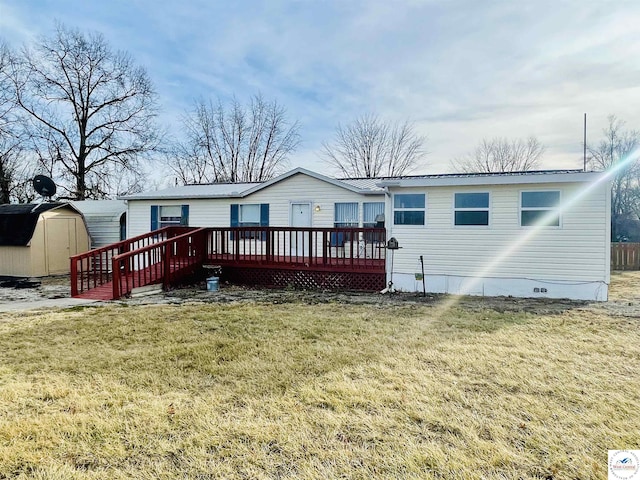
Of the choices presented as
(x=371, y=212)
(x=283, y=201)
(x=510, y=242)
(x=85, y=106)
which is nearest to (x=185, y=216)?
(x=283, y=201)

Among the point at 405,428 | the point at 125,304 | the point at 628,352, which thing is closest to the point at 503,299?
the point at 628,352

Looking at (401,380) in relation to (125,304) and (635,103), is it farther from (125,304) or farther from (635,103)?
(635,103)

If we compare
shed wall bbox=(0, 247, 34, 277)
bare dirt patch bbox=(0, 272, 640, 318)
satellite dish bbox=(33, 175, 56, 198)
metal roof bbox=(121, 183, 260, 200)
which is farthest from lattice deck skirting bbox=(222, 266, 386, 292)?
satellite dish bbox=(33, 175, 56, 198)

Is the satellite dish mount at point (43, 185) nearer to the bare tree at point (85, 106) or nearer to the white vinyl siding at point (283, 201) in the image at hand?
the white vinyl siding at point (283, 201)

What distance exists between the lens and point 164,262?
10.2 m

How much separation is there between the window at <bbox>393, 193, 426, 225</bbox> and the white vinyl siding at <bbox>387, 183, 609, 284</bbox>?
15 cm

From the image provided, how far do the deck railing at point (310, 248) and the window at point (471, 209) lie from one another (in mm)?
1900

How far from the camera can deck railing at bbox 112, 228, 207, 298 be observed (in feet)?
30.2

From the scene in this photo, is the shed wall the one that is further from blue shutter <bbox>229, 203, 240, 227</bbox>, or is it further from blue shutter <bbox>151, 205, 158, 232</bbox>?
blue shutter <bbox>229, 203, 240, 227</bbox>

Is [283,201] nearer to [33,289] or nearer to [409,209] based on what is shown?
[409,209]

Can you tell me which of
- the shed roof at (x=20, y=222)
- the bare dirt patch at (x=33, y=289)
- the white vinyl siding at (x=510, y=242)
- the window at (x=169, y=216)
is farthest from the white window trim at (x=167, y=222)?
the white vinyl siding at (x=510, y=242)

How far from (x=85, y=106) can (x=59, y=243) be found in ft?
38.7

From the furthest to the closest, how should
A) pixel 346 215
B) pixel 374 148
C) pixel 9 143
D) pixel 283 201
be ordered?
1. pixel 374 148
2. pixel 9 143
3. pixel 283 201
4. pixel 346 215

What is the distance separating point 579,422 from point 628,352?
253cm
